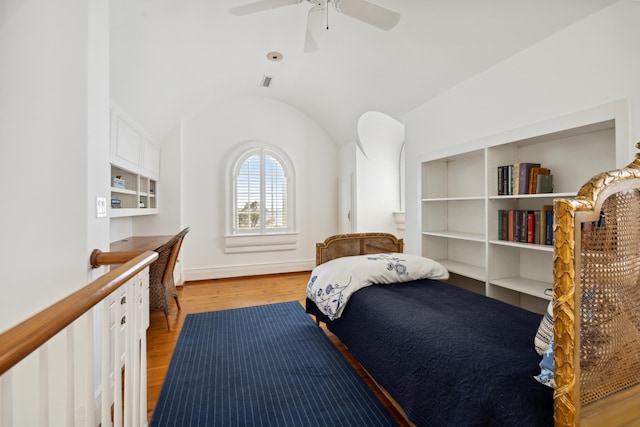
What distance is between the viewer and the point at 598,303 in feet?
3.09

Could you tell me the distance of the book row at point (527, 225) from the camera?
6.75 ft

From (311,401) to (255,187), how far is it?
367 cm

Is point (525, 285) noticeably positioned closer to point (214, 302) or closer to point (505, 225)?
point (505, 225)

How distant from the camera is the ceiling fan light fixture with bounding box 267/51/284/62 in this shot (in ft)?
11.3

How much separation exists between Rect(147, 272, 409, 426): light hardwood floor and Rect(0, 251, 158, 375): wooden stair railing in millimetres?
1272

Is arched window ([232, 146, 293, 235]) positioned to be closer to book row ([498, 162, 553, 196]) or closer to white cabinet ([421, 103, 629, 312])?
white cabinet ([421, 103, 629, 312])

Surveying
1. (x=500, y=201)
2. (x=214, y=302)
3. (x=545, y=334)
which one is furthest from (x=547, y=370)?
(x=214, y=302)

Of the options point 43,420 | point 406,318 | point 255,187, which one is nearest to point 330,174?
point 255,187

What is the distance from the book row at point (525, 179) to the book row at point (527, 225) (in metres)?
0.15

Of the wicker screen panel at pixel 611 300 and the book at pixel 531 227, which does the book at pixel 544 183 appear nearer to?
the book at pixel 531 227

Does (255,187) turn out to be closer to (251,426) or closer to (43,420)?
(251,426)

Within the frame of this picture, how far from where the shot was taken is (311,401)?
1.81m

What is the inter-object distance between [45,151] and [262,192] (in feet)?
11.7

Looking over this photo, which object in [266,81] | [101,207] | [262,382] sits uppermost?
[266,81]
